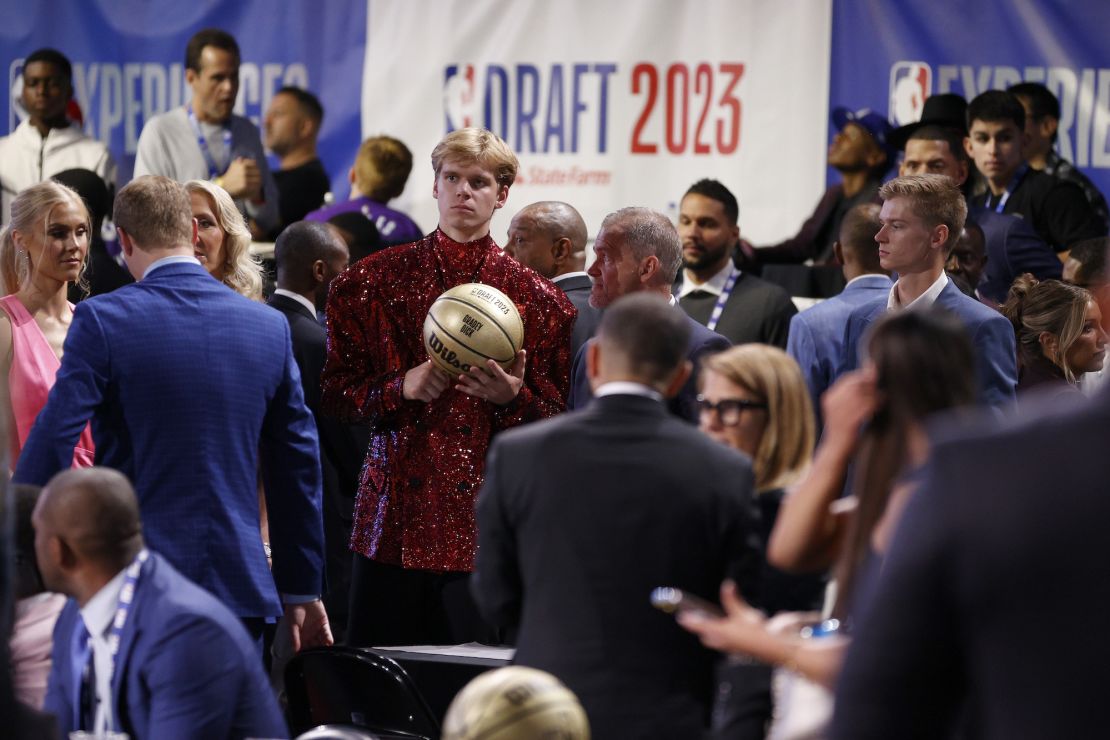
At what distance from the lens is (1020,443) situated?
1789mm

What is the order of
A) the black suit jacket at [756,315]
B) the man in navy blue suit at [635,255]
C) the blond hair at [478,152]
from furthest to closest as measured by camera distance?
the black suit jacket at [756,315]
the man in navy blue suit at [635,255]
the blond hair at [478,152]

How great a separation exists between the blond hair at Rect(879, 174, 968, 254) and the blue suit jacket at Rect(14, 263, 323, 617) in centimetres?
235

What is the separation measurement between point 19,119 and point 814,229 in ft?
15.5

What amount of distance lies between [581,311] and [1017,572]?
4491 mm

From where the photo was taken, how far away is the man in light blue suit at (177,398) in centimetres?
455

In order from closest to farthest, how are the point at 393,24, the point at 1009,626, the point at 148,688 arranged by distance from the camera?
the point at 1009,626
the point at 148,688
the point at 393,24

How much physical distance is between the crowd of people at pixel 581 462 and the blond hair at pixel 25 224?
0.5 inches

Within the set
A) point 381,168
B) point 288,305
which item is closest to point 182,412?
point 288,305

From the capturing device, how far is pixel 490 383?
4949mm

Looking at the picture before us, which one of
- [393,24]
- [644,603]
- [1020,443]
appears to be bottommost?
[644,603]

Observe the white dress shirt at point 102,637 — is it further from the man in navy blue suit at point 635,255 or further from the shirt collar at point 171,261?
the man in navy blue suit at point 635,255

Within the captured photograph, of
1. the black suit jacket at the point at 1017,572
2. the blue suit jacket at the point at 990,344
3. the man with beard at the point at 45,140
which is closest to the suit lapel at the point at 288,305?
the blue suit jacket at the point at 990,344

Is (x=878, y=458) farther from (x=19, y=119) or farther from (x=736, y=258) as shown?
(x=19, y=119)

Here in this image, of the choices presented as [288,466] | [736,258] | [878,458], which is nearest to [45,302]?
[288,466]
